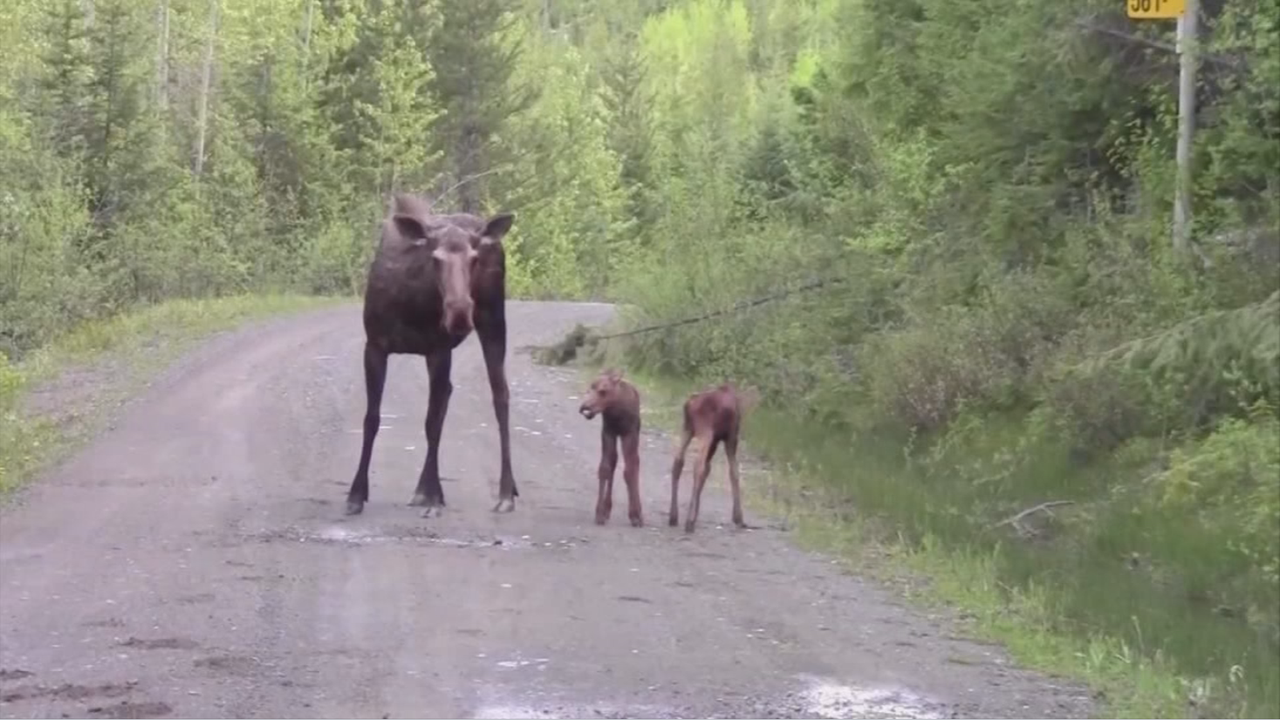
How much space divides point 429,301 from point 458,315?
902 millimetres

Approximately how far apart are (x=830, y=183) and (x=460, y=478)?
13.0m

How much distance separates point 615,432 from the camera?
14.0 meters

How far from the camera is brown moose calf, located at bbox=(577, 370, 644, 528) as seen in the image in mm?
13836

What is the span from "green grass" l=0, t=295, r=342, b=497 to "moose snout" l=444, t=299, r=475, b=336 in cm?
387

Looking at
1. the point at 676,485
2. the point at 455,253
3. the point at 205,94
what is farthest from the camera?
the point at 205,94

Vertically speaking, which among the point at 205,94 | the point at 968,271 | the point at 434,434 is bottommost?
the point at 434,434

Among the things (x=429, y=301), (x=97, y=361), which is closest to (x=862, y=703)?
(x=429, y=301)

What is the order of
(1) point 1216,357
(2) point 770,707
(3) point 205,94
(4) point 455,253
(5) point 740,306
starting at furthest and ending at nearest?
(3) point 205,94 → (5) point 740,306 → (4) point 455,253 → (1) point 1216,357 → (2) point 770,707

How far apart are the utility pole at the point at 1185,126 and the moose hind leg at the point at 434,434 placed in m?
6.54

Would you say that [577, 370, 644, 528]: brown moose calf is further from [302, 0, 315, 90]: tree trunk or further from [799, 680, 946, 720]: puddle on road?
[302, 0, 315, 90]: tree trunk

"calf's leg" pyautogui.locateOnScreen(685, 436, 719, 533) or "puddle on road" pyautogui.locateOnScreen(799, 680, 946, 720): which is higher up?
"calf's leg" pyautogui.locateOnScreen(685, 436, 719, 533)

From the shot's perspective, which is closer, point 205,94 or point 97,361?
point 97,361

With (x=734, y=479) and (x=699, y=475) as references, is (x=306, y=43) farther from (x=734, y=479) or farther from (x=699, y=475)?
(x=699, y=475)

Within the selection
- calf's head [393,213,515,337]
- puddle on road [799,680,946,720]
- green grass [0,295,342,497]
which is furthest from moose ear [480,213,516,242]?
puddle on road [799,680,946,720]
